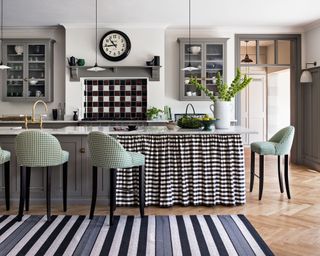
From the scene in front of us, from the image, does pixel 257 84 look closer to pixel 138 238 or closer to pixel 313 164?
pixel 313 164

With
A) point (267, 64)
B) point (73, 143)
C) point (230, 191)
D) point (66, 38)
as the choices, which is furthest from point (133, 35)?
point (230, 191)

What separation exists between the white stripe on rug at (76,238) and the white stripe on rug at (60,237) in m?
0.09

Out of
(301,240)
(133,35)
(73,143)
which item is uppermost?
(133,35)

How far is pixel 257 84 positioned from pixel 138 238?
24.5 feet

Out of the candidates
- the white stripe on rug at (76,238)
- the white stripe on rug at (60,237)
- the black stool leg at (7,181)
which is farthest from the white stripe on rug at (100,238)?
the black stool leg at (7,181)

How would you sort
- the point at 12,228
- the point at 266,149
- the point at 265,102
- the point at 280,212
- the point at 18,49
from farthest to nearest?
the point at 265,102, the point at 18,49, the point at 266,149, the point at 280,212, the point at 12,228

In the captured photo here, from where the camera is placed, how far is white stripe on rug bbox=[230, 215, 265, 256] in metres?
2.82

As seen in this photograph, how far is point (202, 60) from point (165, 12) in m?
1.29

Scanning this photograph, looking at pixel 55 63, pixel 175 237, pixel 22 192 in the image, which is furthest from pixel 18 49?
pixel 175 237

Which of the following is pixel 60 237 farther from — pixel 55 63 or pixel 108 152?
pixel 55 63

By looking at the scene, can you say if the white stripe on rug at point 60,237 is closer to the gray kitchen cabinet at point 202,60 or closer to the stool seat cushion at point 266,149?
the stool seat cushion at point 266,149

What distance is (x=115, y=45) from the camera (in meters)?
6.77

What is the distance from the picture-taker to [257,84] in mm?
9680

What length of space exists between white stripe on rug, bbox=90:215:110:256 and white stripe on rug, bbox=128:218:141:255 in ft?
0.78
